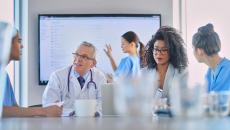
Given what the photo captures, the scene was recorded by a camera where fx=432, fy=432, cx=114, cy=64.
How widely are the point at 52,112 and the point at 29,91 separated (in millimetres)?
2621

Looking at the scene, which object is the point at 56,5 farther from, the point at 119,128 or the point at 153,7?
the point at 119,128

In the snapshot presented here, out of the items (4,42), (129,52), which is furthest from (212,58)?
(129,52)

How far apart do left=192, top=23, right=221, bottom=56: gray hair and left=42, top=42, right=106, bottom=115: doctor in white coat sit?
72 centimetres

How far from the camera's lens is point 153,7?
4.55 meters

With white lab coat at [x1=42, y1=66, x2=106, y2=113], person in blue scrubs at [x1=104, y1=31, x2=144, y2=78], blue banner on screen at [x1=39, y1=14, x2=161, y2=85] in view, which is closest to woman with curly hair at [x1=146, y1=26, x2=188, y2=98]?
white lab coat at [x1=42, y1=66, x2=106, y2=113]

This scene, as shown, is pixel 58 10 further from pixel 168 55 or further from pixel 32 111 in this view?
pixel 32 111

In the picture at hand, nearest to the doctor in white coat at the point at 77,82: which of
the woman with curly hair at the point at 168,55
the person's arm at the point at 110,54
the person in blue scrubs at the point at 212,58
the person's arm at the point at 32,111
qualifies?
the woman with curly hair at the point at 168,55

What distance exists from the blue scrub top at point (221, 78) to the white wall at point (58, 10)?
2.01 m

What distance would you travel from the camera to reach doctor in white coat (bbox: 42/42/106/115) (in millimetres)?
2902

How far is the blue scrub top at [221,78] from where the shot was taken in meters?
2.52

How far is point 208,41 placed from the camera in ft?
8.75

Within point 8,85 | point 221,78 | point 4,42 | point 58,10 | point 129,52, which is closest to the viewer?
point 4,42

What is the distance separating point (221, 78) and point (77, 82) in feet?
3.24

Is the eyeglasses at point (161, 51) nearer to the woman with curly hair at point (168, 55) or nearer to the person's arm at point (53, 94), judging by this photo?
the woman with curly hair at point (168, 55)
